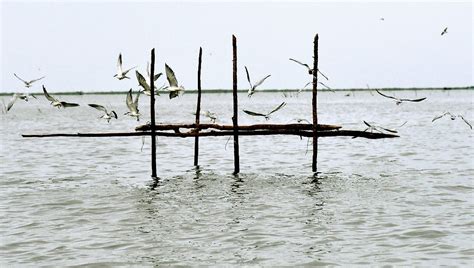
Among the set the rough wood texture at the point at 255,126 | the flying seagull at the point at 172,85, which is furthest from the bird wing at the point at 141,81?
the rough wood texture at the point at 255,126

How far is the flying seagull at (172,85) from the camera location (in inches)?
595

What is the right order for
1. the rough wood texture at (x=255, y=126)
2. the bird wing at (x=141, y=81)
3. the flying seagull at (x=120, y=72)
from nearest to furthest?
the flying seagull at (x=120, y=72) → the bird wing at (x=141, y=81) → the rough wood texture at (x=255, y=126)

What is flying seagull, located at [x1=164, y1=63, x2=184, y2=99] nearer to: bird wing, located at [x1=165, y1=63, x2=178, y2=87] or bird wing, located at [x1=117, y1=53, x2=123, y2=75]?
bird wing, located at [x1=165, y1=63, x2=178, y2=87]

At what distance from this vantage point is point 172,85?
15.4 m

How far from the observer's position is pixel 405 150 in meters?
22.5

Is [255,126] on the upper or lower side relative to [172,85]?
lower

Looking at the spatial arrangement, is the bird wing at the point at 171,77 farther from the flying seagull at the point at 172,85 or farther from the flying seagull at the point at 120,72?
the flying seagull at the point at 120,72

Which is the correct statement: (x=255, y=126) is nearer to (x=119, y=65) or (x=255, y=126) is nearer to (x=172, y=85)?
(x=172, y=85)

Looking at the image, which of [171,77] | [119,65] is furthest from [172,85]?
[119,65]

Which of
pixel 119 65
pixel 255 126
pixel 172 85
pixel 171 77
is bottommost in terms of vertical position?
pixel 255 126

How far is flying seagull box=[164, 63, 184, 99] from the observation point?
15115mm

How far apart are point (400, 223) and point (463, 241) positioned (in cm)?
136

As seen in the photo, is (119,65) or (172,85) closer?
(119,65)

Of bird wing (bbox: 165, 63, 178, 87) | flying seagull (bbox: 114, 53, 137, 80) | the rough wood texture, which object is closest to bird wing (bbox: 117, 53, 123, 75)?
flying seagull (bbox: 114, 53, 137, 80)
